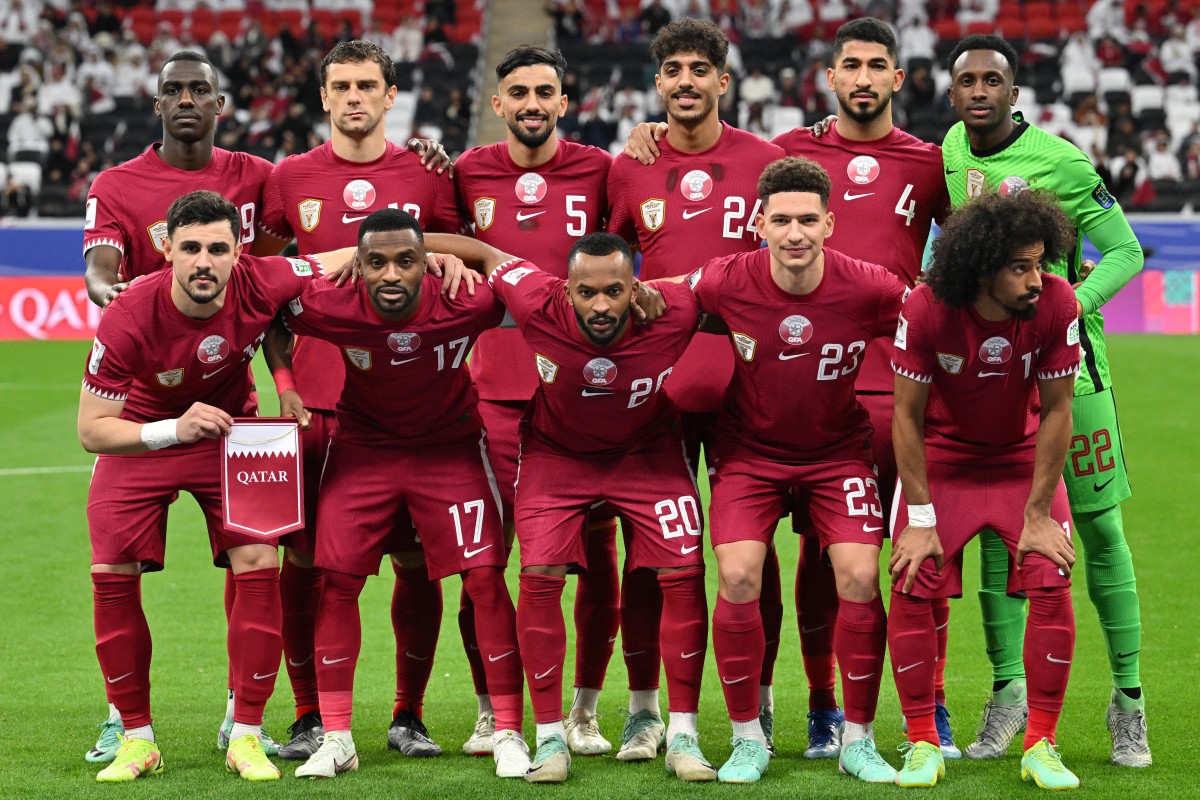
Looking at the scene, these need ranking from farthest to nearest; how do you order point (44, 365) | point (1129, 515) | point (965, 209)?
point (44, 365) → point (1129, 515) → point (965, 209)

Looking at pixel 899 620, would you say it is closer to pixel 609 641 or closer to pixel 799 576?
pixel 799 576

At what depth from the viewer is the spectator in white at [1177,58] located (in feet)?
78.5

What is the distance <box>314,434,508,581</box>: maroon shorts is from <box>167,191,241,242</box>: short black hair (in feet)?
3.24

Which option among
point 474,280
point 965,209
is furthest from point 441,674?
point 965,209

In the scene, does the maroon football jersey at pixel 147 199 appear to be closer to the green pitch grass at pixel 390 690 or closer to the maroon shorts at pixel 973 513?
the green pitch grass at pixel 390 690

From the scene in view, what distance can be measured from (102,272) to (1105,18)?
22.9 m

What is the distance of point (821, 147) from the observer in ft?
19.8

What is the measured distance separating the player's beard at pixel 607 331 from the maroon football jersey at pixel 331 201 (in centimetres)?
110

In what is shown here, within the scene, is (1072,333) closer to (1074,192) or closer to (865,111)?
(1074,192)

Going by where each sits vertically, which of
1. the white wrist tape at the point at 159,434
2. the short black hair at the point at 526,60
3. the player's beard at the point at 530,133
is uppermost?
the short black hair at the point at 526,60

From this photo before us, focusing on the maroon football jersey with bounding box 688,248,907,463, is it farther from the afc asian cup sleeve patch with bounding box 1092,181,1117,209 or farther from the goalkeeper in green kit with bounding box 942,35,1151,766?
the afc asian cup sleeve patch with bounding box 1092,181,1117,209

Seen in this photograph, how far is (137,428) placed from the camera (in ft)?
17.2

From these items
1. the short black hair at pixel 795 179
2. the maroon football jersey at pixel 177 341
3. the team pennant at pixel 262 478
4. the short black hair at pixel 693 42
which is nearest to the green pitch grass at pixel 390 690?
the team pennant at pixel 262 478

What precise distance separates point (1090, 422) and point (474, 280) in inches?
93.6
